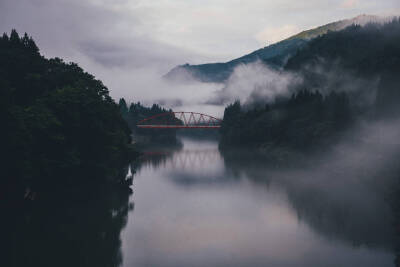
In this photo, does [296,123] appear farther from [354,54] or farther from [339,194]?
[354,54]

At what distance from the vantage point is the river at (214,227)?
27.8m

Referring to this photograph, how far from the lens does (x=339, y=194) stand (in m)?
48.9

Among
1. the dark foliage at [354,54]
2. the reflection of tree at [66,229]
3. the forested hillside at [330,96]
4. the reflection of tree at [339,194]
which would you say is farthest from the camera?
the dark foliage at [354,54]

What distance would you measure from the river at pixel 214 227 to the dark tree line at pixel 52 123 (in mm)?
4019

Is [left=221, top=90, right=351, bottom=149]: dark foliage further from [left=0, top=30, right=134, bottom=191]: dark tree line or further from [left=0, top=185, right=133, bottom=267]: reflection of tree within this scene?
[left=0, top=185, right=133, bottom=267]: reflection of tree

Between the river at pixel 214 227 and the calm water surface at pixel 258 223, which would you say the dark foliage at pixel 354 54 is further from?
the river at pixel 214 227

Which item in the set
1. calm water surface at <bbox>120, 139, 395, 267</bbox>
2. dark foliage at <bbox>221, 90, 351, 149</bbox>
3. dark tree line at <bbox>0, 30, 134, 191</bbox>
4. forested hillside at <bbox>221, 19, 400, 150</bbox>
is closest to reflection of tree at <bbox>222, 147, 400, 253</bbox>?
calm water surface at <bbox>120, 139, 395, 267</bbox>

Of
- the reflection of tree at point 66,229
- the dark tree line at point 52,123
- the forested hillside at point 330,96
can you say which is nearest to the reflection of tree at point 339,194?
the forested hillside at point 330,96

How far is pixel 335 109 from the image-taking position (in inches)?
3034

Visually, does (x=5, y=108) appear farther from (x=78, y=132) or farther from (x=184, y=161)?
(x=184, y=161)

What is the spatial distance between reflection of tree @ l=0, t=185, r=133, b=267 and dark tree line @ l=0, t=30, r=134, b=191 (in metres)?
2.79

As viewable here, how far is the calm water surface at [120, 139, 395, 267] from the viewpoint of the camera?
1114 inches

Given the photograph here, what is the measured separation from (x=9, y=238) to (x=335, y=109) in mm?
66826

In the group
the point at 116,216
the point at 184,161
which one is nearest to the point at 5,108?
the point at 116,216
